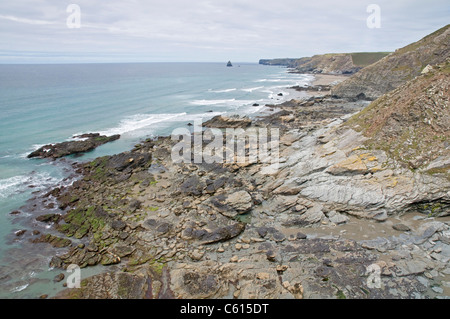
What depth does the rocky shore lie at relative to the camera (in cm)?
1532

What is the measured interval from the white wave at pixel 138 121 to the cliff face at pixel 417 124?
4004cm

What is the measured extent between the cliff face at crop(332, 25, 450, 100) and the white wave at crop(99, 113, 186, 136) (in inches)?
1889

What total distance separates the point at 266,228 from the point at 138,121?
146 ft

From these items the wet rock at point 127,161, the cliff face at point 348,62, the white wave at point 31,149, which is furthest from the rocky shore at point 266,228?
the cliff face at point 348,62

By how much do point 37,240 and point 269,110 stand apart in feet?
175

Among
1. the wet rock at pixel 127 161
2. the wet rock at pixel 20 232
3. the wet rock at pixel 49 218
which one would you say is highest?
the wet rock at pixel 127 161

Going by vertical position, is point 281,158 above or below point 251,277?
above

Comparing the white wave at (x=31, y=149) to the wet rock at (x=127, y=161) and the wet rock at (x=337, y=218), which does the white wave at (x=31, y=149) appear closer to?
the wet rock at (x=127, y=161)

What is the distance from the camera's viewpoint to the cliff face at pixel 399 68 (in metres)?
58.4

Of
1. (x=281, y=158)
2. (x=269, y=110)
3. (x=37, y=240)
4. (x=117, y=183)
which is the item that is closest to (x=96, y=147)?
(x=117, y=183)

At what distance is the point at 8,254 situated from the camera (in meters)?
19.5

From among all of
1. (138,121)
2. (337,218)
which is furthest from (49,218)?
(138,121)
